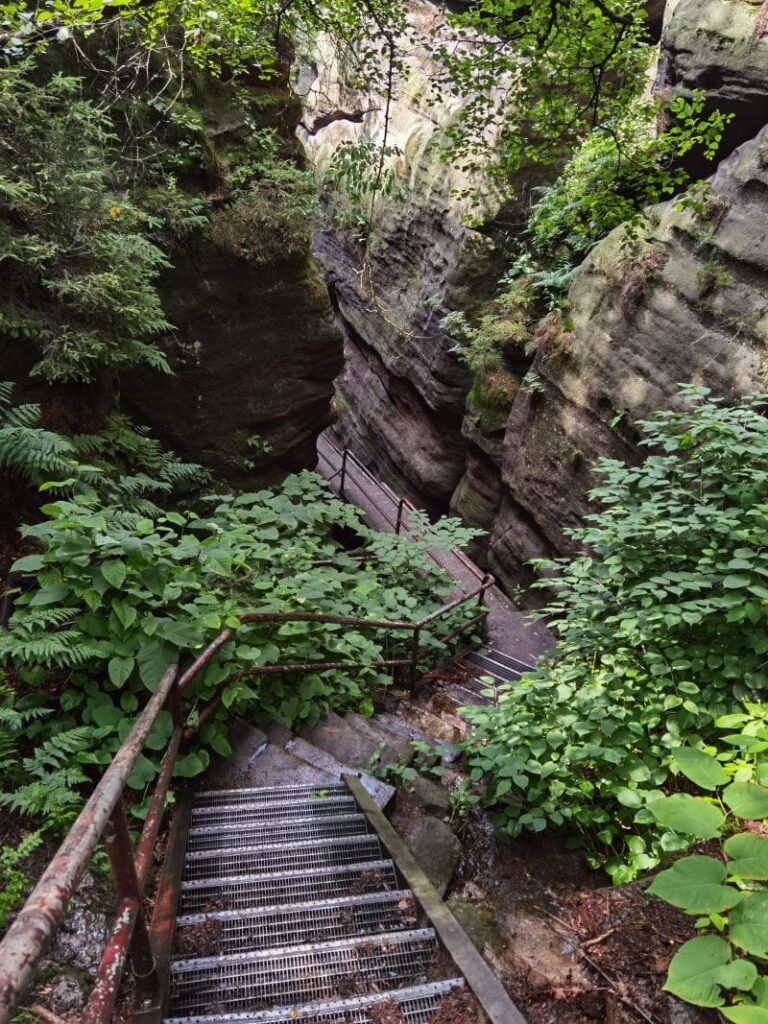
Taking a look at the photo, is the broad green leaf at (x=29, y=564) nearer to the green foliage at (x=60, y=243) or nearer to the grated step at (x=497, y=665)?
the green foliage at (x=60, y=243)

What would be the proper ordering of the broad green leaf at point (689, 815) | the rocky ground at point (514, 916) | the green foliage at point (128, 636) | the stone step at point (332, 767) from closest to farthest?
the broad green leaf at point (689, 815) → the rocky ground at point (514, 916) → the green foliage at point (128, 636) → the stone step at point (332, 767)

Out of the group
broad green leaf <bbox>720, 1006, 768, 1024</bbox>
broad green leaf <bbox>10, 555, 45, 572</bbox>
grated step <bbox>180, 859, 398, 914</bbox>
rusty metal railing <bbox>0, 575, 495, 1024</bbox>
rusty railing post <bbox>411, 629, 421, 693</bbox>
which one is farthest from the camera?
rusty railing post <bbox>411, 629, 421, 693</bbox>

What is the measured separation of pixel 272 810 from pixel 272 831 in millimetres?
195

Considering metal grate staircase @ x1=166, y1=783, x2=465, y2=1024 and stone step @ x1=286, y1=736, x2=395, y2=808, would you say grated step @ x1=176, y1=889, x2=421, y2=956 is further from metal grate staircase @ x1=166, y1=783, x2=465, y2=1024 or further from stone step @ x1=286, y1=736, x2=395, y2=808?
stone step @ x1=286, y1=736, x2=395, y2=808

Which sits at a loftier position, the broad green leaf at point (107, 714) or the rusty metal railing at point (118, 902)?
the rusty metal railing at point (118, 902)

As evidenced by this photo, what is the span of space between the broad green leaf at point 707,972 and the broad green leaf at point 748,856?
0.19 m

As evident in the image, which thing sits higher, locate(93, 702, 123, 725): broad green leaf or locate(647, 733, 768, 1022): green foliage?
locate(647, 733, 768, 1022): green foliage

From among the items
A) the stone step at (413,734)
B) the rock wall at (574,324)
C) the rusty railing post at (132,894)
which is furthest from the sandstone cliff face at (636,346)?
the rusty railing post at (132,894)

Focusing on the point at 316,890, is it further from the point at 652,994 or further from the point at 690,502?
the point at 690,502

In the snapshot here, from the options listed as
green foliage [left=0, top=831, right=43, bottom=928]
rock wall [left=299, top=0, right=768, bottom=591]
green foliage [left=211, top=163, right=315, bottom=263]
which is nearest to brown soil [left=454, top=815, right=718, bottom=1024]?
green foliage [left=0, top=831, right=43, bottom=928]

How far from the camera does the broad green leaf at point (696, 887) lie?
1.55 m

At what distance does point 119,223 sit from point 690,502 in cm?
566

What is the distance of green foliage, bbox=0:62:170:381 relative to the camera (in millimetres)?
4469

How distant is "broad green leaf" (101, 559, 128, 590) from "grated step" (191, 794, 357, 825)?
1.31m
